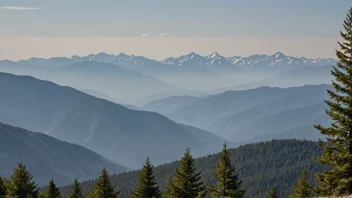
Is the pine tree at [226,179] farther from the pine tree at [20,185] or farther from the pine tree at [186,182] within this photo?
the pine tree at [20,185]

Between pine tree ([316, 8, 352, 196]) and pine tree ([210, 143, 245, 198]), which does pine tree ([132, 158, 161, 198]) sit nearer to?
pine tree ([210, 143, 245, 198])

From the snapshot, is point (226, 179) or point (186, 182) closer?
point (226, 179)

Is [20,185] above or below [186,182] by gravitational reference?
above

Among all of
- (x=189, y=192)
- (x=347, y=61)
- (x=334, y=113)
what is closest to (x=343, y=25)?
(x=347, y=61)

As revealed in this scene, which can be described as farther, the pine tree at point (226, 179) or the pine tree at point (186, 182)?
the pine tree at point (186, 182)

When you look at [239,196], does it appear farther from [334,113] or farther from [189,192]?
[334,113]

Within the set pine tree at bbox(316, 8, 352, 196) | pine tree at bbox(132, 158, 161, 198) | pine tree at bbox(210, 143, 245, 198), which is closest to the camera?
pine tree at bbox(316, 8, 352, 196)

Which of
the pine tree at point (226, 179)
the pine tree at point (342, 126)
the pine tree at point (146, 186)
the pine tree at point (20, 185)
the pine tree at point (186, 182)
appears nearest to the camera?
the pine tree at point (342, 126)

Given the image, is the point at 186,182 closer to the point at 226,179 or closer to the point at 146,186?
the point at 226,179

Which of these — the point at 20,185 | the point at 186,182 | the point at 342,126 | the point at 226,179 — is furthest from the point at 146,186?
the point at 342,126

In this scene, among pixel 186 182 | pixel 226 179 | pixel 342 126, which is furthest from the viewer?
pixel 186 182

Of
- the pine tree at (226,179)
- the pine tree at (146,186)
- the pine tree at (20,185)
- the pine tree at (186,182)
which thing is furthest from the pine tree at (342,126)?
the pine tree at (20,185)

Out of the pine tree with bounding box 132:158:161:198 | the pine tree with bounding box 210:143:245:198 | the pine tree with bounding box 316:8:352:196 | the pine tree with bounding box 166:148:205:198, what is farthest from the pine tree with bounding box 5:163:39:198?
the pine tree with bounding box 316:8:352:196

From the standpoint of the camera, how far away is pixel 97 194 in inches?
2200
